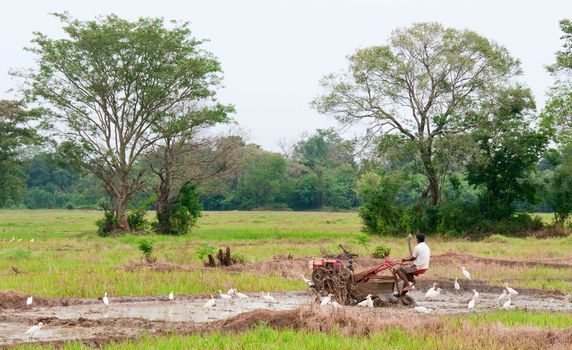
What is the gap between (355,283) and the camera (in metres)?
14.2

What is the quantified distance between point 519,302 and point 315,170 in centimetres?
7557

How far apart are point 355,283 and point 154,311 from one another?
402 cm

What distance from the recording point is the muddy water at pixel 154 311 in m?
11.0

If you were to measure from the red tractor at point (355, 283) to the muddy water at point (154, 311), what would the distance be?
0.42 meters

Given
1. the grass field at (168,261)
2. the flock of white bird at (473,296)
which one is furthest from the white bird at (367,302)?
the grass field at (168,261)

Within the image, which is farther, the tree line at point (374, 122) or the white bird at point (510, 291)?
the tree line at point (374, 122)

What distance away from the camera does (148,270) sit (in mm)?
18328

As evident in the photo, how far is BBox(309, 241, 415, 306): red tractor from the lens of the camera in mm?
14117

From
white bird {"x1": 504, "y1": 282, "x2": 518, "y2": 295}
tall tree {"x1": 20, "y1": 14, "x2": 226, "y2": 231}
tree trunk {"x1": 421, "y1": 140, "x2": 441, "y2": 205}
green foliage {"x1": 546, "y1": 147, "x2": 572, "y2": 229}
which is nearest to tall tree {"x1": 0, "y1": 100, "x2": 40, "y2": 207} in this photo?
tall tree {"x1": 20, "y1": 14, "x2": 226, "y2": 231}

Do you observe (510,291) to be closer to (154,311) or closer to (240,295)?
(240,295)

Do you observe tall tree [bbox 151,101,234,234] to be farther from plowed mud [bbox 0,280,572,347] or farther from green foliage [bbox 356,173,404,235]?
plowed mud [bbox 0,280,572,347]

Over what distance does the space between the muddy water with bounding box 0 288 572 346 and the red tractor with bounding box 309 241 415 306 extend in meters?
0.42

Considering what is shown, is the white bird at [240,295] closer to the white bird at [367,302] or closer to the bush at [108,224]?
the white bird at [367,302]

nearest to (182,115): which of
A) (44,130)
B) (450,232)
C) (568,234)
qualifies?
(44,130)
